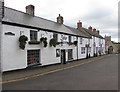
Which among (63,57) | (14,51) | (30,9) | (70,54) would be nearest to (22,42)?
(14,51)

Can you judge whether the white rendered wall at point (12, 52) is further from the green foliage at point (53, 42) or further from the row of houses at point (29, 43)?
the green foliage at point (53, 42)

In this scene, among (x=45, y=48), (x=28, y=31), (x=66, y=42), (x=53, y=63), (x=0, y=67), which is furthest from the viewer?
(x=66, y=42)

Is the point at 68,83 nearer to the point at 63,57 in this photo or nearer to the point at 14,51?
the point at 14,51

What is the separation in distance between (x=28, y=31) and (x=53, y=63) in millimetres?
5870

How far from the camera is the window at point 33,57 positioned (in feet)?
44.4

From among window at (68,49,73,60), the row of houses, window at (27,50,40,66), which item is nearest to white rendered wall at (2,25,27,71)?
the row of houses

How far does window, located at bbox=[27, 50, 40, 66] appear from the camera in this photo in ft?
44.4

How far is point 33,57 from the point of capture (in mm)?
14008

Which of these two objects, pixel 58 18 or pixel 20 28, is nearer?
pixel 20 28

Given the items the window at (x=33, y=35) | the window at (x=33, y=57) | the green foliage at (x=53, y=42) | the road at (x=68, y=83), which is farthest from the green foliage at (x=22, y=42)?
the green foliage at (x=53, y=42)

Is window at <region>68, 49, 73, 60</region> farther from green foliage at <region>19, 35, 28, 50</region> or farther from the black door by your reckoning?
green foliage at <region>19, 35, 28, 50</region>

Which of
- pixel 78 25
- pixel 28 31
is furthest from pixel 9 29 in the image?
pixel 78 25

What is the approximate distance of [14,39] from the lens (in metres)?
11.8

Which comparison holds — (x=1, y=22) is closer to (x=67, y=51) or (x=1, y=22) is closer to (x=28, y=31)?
(x=28, y=31)
